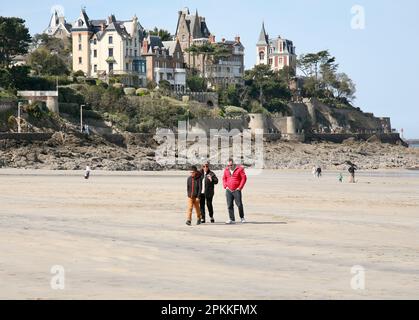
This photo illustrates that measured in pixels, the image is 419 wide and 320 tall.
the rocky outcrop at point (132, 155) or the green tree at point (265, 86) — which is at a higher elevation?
the green tree at point (265, 86)

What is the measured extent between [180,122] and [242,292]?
238ft

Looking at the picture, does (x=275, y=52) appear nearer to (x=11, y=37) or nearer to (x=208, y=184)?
(x=11, y=37)

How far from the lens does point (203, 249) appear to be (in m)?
16.8

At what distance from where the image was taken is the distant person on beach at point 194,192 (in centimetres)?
2155

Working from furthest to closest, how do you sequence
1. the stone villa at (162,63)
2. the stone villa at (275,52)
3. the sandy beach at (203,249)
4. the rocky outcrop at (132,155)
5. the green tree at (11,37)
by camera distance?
the stone villa at (275,52)
the stone villa at (162,63)
the green tree at (11,37)
the rocky outcrop at (132,155)
the sandy beach at (203,249)

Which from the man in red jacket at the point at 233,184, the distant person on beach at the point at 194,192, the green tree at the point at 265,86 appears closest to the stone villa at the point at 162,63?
the green tree at the point at 265,86

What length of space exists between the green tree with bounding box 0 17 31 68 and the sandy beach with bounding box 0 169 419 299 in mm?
50093

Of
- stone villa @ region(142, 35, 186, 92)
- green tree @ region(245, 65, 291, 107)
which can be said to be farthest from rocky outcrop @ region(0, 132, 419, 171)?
stone villa @ region(142, 35, 186, 92)

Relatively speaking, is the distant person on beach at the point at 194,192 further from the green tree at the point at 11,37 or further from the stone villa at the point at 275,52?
the stone villa at the point at 275,52

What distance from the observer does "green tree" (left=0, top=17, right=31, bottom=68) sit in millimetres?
78562

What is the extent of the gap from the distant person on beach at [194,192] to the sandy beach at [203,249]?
1.32ft

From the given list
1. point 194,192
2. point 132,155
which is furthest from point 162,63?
point 194,192
